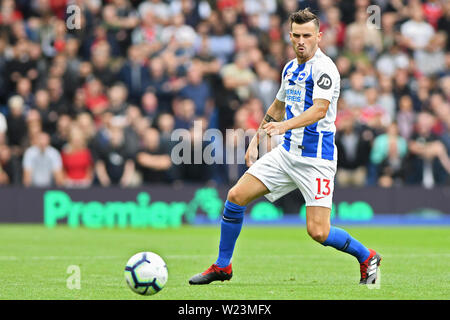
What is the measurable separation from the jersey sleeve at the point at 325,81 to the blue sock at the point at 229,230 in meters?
1.31

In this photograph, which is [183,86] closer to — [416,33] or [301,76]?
[416,33]

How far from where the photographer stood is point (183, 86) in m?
19.1

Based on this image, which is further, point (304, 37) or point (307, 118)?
point (304, 37)

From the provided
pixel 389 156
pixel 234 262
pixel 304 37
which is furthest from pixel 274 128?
pixel 389 156

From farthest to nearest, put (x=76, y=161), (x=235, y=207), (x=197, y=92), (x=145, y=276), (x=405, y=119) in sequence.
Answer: (x=405, y=119), (x=197, y=92), (x=76, y=161), (x=235, y=207), (x=145, y=276)

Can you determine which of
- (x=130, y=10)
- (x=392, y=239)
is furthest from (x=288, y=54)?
(x=392, y=239)

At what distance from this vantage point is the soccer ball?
767cm

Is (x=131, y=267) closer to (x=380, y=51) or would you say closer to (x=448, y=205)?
(x=448, y=205)

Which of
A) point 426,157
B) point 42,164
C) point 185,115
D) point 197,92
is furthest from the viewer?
point 426,157

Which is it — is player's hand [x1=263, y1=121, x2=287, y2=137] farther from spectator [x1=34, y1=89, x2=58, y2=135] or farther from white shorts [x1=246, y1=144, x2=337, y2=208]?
spectator [x1=34, y1=89, x2=58, y2=135]

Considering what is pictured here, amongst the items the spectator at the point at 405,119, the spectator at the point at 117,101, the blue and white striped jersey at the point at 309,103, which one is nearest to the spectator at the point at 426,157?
the spectator at the point at 405,119

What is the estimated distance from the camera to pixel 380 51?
2103 centimetres

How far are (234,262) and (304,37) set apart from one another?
353 cm

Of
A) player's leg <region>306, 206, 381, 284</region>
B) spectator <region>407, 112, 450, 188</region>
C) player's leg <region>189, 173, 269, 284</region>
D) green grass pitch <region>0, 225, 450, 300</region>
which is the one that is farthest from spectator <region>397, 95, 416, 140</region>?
player's leg <region>189, 173, 269, 284</region>
